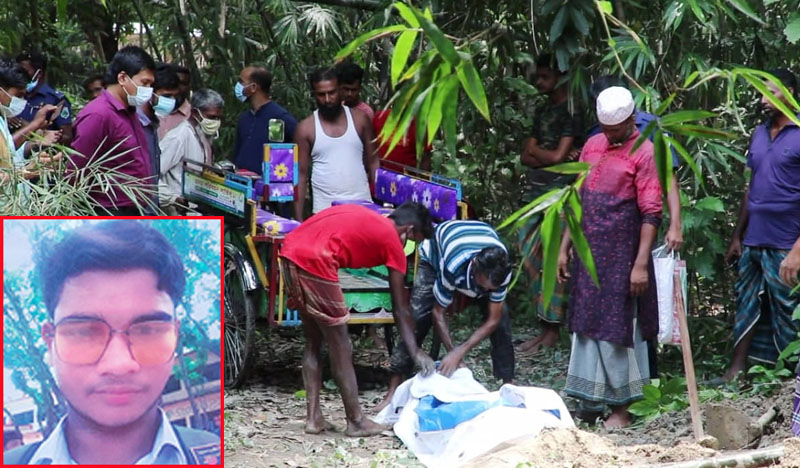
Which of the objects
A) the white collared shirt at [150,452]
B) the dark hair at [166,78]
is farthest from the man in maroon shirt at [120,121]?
the white collared shirt at [150,452]

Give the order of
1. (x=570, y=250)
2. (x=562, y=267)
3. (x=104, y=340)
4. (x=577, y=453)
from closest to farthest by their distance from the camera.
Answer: (x=104, y=340) < (x=577, y=453) < (x=562, y=267) < (x=570, y=250)

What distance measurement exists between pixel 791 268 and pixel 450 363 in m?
1.84

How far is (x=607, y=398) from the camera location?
657cm

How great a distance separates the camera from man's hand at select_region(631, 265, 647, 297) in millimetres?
6363

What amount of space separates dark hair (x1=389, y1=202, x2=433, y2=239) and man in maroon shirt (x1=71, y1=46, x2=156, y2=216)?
4.27 ft

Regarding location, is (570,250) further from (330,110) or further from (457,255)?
(330,110)

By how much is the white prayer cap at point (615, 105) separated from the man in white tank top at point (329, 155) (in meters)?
2.12

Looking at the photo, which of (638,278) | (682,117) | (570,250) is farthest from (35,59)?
(682,117)

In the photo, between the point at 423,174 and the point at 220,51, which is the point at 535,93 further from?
the point at 220,51

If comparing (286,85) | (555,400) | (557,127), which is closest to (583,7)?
(557,127)

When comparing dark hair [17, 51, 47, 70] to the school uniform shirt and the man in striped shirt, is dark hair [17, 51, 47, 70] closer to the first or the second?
the school uniform shirt

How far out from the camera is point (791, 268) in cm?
657

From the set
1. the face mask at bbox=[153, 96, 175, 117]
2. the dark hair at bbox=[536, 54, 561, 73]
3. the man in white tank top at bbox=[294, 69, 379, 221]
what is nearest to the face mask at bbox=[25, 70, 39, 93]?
the face mask at bbox=[153, 96, 175, 117]

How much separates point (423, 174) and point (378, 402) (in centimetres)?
145
